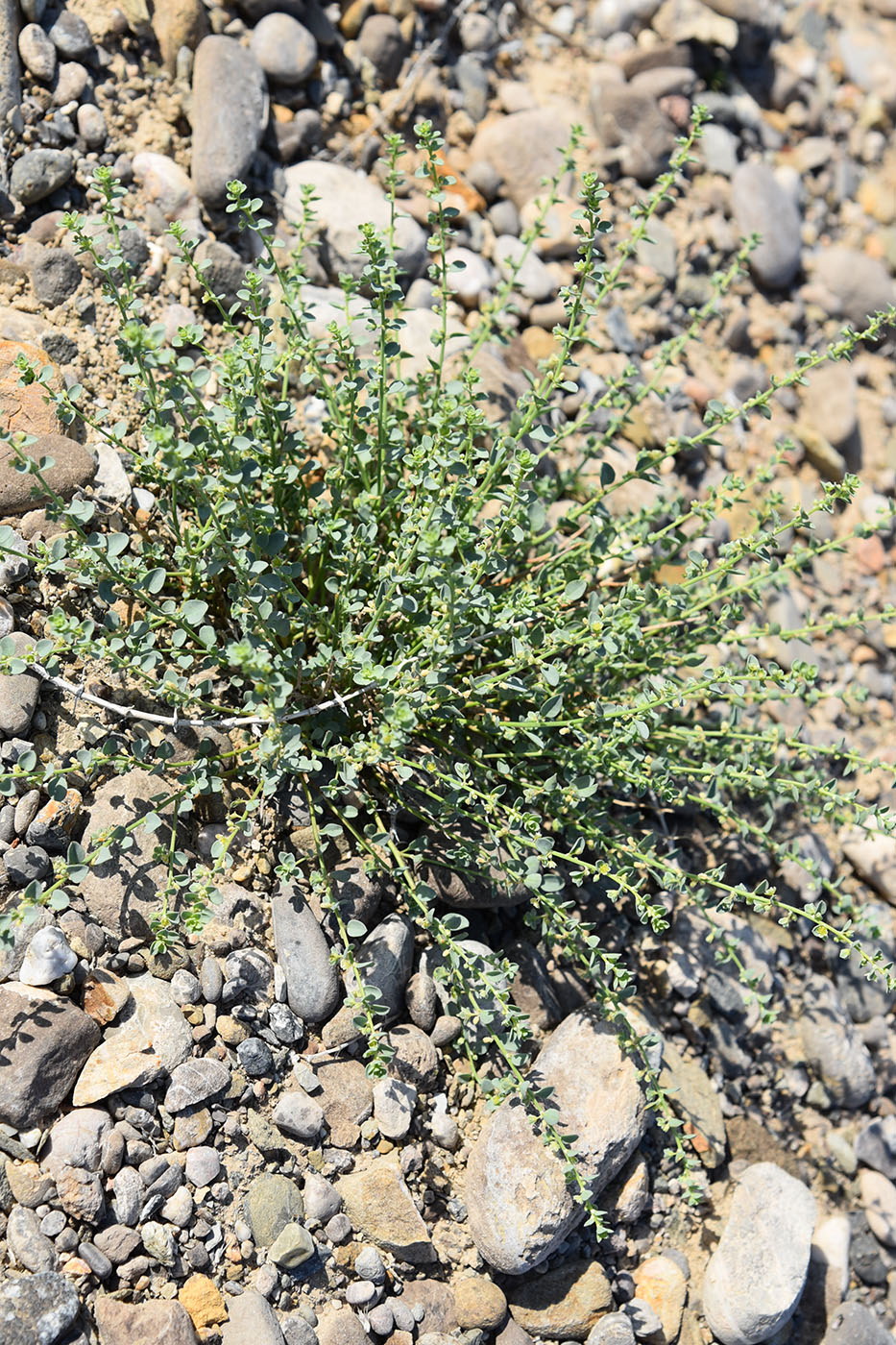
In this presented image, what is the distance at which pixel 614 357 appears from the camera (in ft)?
14.7

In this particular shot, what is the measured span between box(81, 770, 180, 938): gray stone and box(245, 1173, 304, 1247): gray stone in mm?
739

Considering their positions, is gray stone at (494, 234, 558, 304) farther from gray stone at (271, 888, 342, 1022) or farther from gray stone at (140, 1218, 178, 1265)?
gray stone at (140, 1218, 178, 1265)

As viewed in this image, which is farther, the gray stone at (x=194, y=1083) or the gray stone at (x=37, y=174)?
the gray stone at (x=37, y=174)

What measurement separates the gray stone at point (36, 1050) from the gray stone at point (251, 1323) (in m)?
0.68

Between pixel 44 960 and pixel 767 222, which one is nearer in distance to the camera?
pixel 44 960

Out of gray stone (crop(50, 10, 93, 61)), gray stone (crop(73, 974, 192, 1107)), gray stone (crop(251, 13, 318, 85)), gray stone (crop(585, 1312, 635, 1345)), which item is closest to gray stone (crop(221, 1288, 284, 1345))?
gray stone (crop(73, 974, 192, 1107))

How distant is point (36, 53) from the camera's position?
3.52m

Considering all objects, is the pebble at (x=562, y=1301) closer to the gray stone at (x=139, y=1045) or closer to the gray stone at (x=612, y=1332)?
the gray stone at (x=612, y=1332)

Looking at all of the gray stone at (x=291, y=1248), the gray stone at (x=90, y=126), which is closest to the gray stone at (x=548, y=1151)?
the gray stone at (x=291, y=1248)

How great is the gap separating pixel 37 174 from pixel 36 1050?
270 centimetres

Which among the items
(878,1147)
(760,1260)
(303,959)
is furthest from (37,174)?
(878,1147)

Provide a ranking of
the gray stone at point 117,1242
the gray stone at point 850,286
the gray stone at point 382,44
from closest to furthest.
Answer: the gray stone at point 117,1242 → the gray stone at point 382,44 → the gray stone at point 850,286

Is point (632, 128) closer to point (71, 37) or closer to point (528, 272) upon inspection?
point (528, 272)

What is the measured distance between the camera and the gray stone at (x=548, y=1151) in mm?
2896
